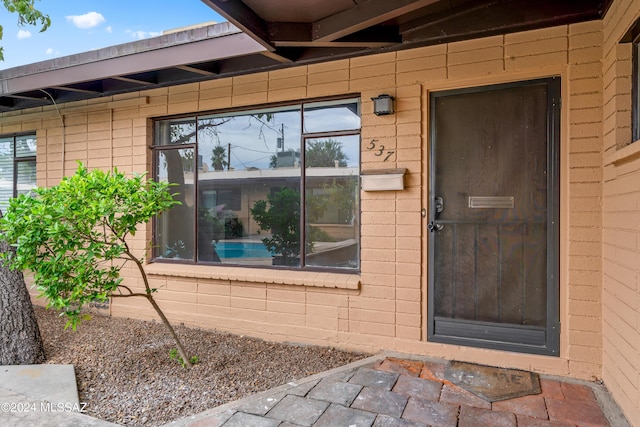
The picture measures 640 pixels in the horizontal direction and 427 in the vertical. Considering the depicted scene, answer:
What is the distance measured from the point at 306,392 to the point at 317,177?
1858mm

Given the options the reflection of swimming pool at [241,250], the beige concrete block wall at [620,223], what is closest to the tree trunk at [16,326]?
the reflection of swimming pool at [241,250]

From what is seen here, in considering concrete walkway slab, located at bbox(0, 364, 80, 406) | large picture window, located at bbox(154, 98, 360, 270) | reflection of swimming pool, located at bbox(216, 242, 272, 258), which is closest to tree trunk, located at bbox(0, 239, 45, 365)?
concrete walkway slab, located at bbox(0, 364, 80, 406)

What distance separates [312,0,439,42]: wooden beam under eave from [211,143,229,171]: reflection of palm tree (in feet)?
5.16

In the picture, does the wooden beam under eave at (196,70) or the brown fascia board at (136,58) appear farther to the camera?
the wooden beam under eave at (196,70)

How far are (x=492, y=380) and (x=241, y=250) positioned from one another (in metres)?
2.52

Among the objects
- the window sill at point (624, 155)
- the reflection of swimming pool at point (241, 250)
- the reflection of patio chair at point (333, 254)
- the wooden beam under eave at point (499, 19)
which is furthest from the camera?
the reflection of swimming pool at point (241, 250)

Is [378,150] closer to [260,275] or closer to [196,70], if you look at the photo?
[260,275]

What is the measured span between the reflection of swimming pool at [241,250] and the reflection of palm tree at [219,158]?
2.68ft

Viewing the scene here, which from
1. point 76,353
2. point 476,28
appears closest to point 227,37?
point 476,28

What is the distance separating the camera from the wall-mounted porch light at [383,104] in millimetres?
3141

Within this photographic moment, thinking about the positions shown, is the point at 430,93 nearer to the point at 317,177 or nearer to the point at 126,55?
the point at 317,177

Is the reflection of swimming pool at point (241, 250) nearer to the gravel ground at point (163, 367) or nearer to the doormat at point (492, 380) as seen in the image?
the gravel ground at point (163, 367)

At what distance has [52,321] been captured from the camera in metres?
4.34

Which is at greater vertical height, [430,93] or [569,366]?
[430,93]
